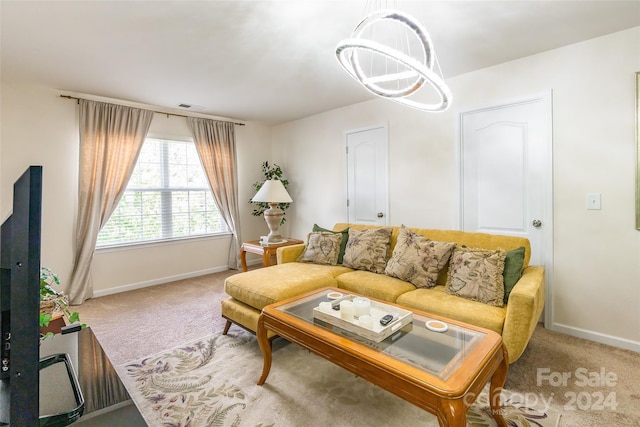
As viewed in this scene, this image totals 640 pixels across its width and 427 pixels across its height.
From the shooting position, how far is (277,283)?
254 cm

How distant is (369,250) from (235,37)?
217cm

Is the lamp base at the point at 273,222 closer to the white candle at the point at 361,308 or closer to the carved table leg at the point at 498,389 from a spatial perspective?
the white candle at the point at 361,308

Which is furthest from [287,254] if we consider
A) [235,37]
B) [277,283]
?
[235,37]

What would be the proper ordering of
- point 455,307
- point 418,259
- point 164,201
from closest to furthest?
point 455,307, point 418,259, point 164,201

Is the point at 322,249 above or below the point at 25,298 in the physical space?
below

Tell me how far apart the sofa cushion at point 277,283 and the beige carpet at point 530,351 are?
514mm

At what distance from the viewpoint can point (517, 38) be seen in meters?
2.44

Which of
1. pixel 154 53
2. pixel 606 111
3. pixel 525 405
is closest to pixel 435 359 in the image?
pixel 525 405

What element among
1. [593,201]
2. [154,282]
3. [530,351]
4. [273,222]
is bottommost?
[530,351]

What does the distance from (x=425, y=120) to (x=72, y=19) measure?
317cm

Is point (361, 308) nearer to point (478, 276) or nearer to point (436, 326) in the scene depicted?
point (436, 326)

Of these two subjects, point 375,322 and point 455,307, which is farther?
point 455,307

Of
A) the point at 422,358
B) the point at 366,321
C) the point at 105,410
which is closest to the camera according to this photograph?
the point at 105,410

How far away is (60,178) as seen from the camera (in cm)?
348
